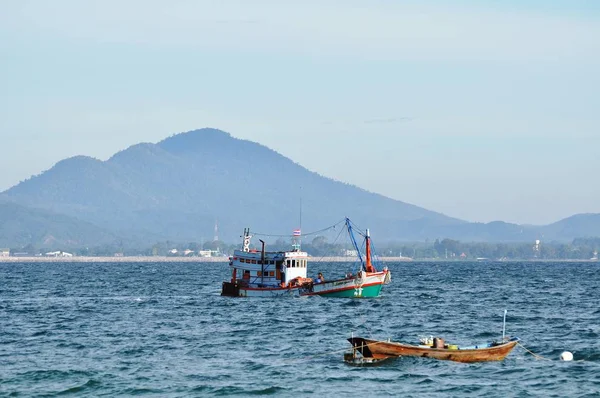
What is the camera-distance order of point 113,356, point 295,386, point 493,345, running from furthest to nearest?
1. point 113,356
2. point 493,345
3. point 295,386

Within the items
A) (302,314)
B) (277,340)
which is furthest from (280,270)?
(277,340)

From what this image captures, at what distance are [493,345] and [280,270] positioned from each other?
63.6 meters

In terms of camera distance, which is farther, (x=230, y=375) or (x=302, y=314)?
(x=302, y=314)

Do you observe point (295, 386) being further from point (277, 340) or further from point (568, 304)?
point (568, 304)

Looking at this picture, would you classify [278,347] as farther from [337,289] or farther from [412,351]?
[337,289]

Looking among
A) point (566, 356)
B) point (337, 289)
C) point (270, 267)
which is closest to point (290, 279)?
point (270, 267)

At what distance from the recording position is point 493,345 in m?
67.1

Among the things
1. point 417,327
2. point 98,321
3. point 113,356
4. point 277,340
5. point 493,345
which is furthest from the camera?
point 98,321

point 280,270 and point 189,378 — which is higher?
point 280,270

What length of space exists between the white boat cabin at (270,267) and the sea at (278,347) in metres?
3.41

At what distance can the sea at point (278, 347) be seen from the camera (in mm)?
59469

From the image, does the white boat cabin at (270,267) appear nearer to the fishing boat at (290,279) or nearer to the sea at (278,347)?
the fishing boat at (290,279)

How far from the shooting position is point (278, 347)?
7706 centimetres

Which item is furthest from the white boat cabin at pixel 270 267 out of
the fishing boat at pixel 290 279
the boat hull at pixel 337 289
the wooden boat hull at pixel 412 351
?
the wooden boat hull at pixel 412 351
